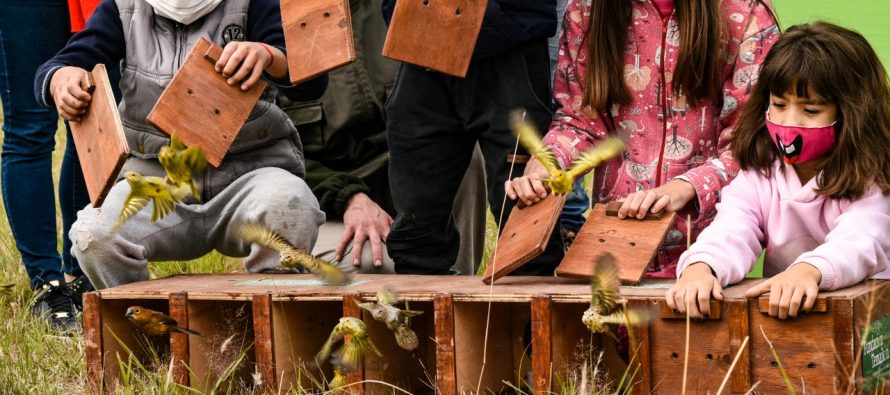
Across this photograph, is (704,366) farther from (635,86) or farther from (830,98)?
(635,86)

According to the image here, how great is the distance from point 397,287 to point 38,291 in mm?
1770

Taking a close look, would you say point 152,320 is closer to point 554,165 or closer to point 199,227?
point 199,227

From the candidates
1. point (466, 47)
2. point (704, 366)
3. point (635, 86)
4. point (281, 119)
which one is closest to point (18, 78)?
point (281, 119)

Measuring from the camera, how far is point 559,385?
244 centimetres

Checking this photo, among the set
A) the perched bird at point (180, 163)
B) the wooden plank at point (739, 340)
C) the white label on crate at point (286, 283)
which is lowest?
the white label on crate at point (286, 283)

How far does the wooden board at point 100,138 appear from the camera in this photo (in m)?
2.79

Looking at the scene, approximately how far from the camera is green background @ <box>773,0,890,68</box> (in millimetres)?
3996

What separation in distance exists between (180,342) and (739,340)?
1.24 metres

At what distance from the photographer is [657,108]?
3.15m

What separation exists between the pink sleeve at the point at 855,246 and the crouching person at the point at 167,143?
1.44 meters

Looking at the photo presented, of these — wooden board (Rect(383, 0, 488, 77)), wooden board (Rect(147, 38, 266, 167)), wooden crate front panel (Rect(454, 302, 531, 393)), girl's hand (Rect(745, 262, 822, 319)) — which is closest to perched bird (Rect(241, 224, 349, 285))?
wooden board (Rect(147, 38, 266, 167))

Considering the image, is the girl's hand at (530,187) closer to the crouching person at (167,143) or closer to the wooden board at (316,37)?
the wooden board at (316,37)

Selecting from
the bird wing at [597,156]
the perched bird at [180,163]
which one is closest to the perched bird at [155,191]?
the perched bird at [180,163]

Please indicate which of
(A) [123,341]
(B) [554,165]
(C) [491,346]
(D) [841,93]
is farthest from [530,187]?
(A) [123,341]
